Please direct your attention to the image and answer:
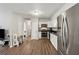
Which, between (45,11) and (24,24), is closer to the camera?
(24,24)

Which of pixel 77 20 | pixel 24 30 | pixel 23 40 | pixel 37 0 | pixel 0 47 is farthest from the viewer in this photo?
pixel 23 40

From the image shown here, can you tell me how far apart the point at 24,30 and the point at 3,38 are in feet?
2.27

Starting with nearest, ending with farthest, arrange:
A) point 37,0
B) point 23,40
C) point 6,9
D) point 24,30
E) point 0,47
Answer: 1. point 37,0
2. point 6,9
3. point 0,47
4. point 24,30
5. point 23,40

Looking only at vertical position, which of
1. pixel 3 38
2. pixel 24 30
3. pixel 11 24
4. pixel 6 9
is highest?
pixel 6 9

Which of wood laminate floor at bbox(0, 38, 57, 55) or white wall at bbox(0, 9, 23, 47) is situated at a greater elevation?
white wall at bbox(0, 9, 23, 47)

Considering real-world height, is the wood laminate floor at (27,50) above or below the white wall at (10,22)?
below

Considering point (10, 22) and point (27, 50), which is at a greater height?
point (10, 22)

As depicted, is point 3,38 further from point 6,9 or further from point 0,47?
point 6,9

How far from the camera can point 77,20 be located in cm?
121

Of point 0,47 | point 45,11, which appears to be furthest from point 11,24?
→ point 45,11

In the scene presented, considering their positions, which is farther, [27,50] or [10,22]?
[27,50]

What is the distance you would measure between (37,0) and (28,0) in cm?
8

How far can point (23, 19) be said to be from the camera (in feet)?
9.33

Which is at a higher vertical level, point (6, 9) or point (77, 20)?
point (6, 9)
